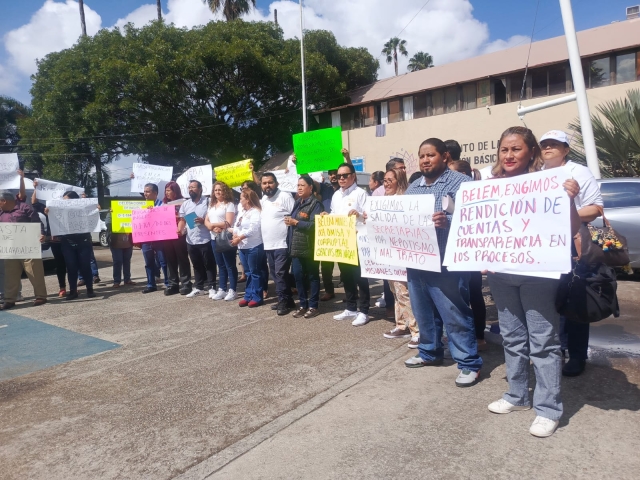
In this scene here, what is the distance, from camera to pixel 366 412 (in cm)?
368

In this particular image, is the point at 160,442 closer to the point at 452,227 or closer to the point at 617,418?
the point at 452,227

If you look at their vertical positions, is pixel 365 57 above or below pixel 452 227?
above

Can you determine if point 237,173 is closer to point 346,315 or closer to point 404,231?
point 346,315

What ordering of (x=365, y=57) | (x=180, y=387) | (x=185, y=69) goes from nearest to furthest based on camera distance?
(x=180, y=387) → (x=185, y=69) → (x=365, y=57)

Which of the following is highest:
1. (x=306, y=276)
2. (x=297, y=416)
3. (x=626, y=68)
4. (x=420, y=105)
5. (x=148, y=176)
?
(x=420, y=105)

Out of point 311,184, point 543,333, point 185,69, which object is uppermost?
point 185,69

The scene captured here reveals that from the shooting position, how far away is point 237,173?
9.43 metres

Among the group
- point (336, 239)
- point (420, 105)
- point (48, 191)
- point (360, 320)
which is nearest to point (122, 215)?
point (48, 191)

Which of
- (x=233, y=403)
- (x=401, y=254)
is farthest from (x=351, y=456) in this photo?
(x=401, y=254)

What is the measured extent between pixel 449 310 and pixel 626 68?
19943 mm

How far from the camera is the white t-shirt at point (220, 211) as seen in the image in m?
7.85

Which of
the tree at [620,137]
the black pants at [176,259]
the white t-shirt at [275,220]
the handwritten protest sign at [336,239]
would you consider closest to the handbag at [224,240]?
the white t-shirt at [275,220]

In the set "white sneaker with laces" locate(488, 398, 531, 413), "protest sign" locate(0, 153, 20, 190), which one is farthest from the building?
"white sneaker with laces" locate(488, 398, 531, 413)

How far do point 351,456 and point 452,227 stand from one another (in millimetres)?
1641
